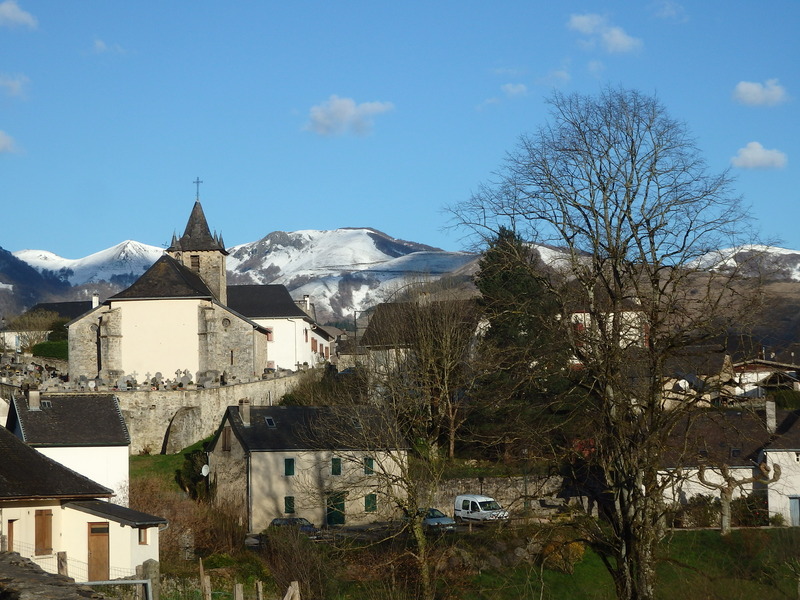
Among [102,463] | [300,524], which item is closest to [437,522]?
[300,524]

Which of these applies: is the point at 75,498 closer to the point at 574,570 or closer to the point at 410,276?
→ the point at 574,570

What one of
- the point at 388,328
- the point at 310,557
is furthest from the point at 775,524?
the point at 388,328

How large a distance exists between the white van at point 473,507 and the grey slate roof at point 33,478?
13.9 meters

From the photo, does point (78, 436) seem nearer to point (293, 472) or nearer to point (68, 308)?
point (293, 472)

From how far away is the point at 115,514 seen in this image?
1048 inches

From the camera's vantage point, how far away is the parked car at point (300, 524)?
A: 33031 mm

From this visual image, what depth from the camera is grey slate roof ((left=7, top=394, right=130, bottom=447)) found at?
3491cm

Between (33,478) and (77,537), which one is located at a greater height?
(33,478)

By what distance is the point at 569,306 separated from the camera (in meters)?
17.7

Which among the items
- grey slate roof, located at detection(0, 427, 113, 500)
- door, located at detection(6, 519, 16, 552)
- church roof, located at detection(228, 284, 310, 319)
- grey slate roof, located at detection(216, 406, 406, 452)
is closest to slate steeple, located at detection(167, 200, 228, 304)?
church roof, located at detection(228, 284, 310, 319)

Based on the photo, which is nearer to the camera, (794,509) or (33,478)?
(33,478)

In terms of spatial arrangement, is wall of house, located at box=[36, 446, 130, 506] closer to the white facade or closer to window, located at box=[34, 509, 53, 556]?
the white facade

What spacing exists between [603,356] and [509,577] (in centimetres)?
1597

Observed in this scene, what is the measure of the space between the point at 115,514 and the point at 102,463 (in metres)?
9.25
